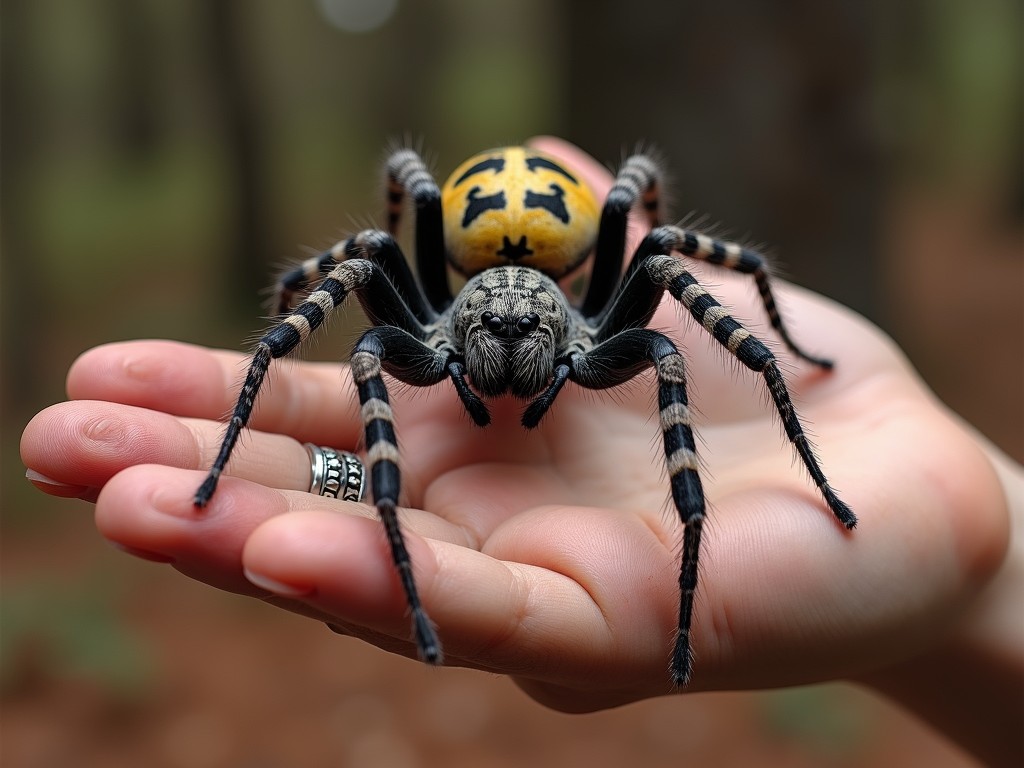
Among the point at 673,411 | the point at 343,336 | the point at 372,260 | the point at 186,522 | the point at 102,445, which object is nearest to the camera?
the point at 186,522

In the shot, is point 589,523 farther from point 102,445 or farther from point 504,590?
point 102,445

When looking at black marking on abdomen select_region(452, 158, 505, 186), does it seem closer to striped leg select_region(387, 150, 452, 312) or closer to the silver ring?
striped leg select_region(387, 150, 452, 312)

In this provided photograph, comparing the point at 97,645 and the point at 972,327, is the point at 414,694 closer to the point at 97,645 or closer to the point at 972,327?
the point at 97,645

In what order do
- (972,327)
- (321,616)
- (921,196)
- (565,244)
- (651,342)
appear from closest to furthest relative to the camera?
(321,616)
(651,342)
(565,244)
(972,327)
(921,196)

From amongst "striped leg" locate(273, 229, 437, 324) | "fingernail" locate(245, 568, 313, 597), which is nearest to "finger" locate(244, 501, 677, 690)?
"fingernail" locate(245, 568, 313, 597)

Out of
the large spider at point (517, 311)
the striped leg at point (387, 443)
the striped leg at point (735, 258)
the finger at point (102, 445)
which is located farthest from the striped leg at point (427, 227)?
the finger at point (102, 445)

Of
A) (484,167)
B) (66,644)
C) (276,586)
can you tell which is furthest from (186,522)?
(66,644)

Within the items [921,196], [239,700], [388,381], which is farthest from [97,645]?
[921,196]
